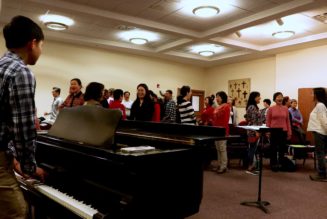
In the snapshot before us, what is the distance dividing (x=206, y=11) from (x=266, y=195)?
11.3ft

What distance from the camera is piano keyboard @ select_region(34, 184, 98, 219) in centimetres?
148

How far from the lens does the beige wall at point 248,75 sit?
9.09 meters

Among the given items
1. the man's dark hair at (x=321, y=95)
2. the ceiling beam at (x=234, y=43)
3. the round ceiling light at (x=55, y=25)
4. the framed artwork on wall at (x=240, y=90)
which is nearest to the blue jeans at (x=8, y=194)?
the man's dark hair at (x=321, y=95)

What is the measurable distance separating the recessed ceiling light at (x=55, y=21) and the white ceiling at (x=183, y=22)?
162 mm

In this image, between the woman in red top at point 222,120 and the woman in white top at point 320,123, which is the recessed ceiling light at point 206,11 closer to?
the woman in red top at point 222,120

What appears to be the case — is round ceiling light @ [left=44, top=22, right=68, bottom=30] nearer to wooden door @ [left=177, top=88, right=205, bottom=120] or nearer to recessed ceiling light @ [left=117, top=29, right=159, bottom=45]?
recessed ceiling light @ [left=117, top=29, right=159, bottom=45]

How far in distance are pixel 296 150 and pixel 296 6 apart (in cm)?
299

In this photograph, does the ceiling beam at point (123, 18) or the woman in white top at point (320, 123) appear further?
the ceiling beam at point (123, 18)

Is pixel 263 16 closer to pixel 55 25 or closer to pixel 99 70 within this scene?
pixel 55 25

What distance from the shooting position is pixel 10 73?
127 cm

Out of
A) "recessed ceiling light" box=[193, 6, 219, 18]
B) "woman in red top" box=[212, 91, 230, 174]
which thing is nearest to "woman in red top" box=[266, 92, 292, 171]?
"woman in red top" box=[212, 91, 230, 174]

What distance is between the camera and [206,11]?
5453 millimetres

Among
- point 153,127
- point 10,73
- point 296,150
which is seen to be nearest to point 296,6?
point 296,150

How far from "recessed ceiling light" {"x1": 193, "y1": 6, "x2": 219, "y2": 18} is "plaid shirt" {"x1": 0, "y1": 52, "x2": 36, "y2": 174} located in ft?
15.1
